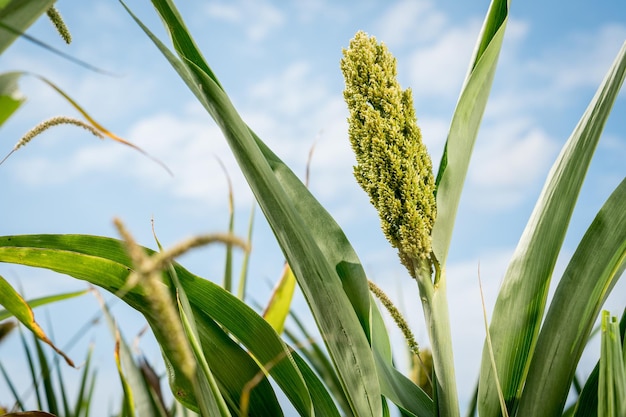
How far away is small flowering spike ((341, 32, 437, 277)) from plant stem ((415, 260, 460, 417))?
37mm

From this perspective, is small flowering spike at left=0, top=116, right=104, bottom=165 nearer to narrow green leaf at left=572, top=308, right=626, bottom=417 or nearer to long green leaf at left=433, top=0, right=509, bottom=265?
long green leaf at left=433, top=0, right=509, bottom=265

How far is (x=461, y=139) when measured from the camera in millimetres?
1351

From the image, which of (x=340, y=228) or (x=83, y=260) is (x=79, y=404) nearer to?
(x=83, y=260)

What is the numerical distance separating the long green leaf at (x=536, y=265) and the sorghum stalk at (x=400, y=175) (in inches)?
4.4

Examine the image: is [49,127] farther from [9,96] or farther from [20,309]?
[20,309]

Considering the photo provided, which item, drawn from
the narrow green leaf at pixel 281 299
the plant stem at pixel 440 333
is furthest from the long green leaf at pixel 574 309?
the narrow green leaf at pixel 281 299

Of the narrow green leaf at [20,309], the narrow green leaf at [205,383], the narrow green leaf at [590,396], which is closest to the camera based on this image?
the narrow green leaf at [205,383]

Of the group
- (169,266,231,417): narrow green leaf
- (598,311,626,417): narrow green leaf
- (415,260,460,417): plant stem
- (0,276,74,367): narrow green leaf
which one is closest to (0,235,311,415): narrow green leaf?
(0,276,74,367): narrow green leaf

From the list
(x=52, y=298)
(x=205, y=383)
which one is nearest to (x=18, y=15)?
(x=205, y=383)

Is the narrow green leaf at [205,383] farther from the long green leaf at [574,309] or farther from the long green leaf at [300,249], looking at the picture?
the long green leaf at [574,309]

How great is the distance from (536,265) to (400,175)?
37 centimetres

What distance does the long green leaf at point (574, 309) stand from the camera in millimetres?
1266

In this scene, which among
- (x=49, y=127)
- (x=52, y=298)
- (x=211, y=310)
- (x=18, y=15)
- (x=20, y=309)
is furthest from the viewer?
(x=52, y=298)

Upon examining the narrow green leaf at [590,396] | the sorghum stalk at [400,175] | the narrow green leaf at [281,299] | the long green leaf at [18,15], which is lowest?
the long green leaf at [18,15]
